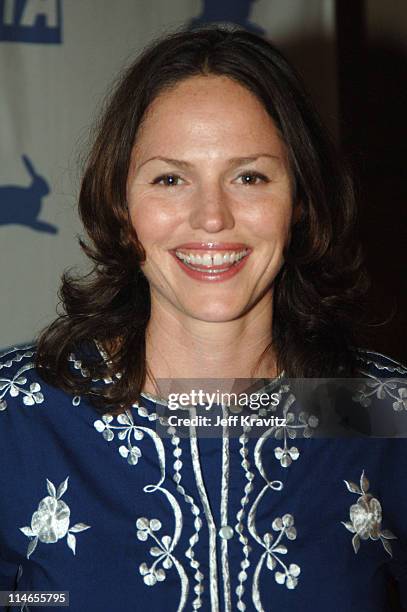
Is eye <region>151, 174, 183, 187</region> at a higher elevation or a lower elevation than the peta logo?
lower

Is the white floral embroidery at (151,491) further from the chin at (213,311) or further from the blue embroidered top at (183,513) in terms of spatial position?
the chin at (213,311)

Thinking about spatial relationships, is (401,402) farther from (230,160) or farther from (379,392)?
(230,160)

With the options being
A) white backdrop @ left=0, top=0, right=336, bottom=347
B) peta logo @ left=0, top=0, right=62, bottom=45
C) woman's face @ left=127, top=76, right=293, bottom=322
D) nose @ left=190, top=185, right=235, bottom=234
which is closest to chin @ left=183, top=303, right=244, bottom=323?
woman's face @ left=127, top=76, right=293, bottom=322

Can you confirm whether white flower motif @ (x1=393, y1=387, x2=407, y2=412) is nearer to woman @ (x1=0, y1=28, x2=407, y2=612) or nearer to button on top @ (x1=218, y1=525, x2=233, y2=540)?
woman @ (x1=0, y1=28, x2=407, y2=612)

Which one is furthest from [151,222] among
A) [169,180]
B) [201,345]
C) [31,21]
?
[31,21]

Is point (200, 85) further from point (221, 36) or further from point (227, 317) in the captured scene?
point (227, 317)

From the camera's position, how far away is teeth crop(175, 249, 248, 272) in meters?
1.24

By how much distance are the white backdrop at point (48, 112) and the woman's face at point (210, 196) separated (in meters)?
0.98

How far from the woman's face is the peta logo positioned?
1.06 meters

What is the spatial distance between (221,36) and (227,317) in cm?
40

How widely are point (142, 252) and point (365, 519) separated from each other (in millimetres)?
468

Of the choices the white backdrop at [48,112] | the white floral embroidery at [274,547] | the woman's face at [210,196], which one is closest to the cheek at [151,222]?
the woman's face at [210,196]

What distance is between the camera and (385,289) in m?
2.28

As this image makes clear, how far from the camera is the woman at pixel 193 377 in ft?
3.93
